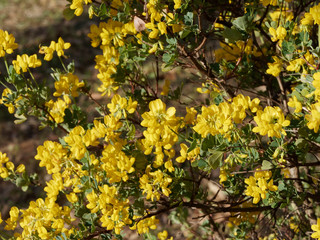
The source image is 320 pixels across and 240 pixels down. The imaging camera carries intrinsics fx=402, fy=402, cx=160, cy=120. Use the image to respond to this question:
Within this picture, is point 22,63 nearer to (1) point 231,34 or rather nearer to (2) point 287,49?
(1) point 231,34

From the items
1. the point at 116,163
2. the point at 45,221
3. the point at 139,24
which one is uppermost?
the point at 139,24

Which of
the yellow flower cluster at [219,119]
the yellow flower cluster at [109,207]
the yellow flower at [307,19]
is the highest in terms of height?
the yellow flower at [307,19]

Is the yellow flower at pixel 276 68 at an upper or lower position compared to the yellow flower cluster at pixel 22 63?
upper

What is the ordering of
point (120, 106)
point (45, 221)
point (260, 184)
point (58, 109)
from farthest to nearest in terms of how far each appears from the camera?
point (58, 109) < point (45, 221) < point (120, 106) < point (260, 184)

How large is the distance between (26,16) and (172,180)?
5.78 meters

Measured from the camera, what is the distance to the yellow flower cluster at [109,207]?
Answer: 1.33 metres

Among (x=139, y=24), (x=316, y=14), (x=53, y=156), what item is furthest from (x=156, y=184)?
(x=316, y=14)

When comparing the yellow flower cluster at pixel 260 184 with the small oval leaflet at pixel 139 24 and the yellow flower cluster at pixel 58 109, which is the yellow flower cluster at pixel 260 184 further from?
the yellow flower cluster at pixel 58 109

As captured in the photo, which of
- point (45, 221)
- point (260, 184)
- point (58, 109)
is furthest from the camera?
point (58, 109)

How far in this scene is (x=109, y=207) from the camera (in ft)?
4.51

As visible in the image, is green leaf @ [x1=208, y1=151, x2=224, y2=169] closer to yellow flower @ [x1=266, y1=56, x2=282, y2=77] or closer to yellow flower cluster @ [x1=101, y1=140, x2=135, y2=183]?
yellow flower cluster @ [x1=101, y1=140, x2=135, y2=183]

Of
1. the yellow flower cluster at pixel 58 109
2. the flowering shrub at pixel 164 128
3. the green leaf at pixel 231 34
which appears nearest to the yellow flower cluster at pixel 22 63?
the flowering shrub at pixel 164 128

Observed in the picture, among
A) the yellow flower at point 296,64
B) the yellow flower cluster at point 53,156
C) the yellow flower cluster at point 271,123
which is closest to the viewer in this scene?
the yellow flower cluster at point 271,123

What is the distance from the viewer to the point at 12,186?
13.0 feet
